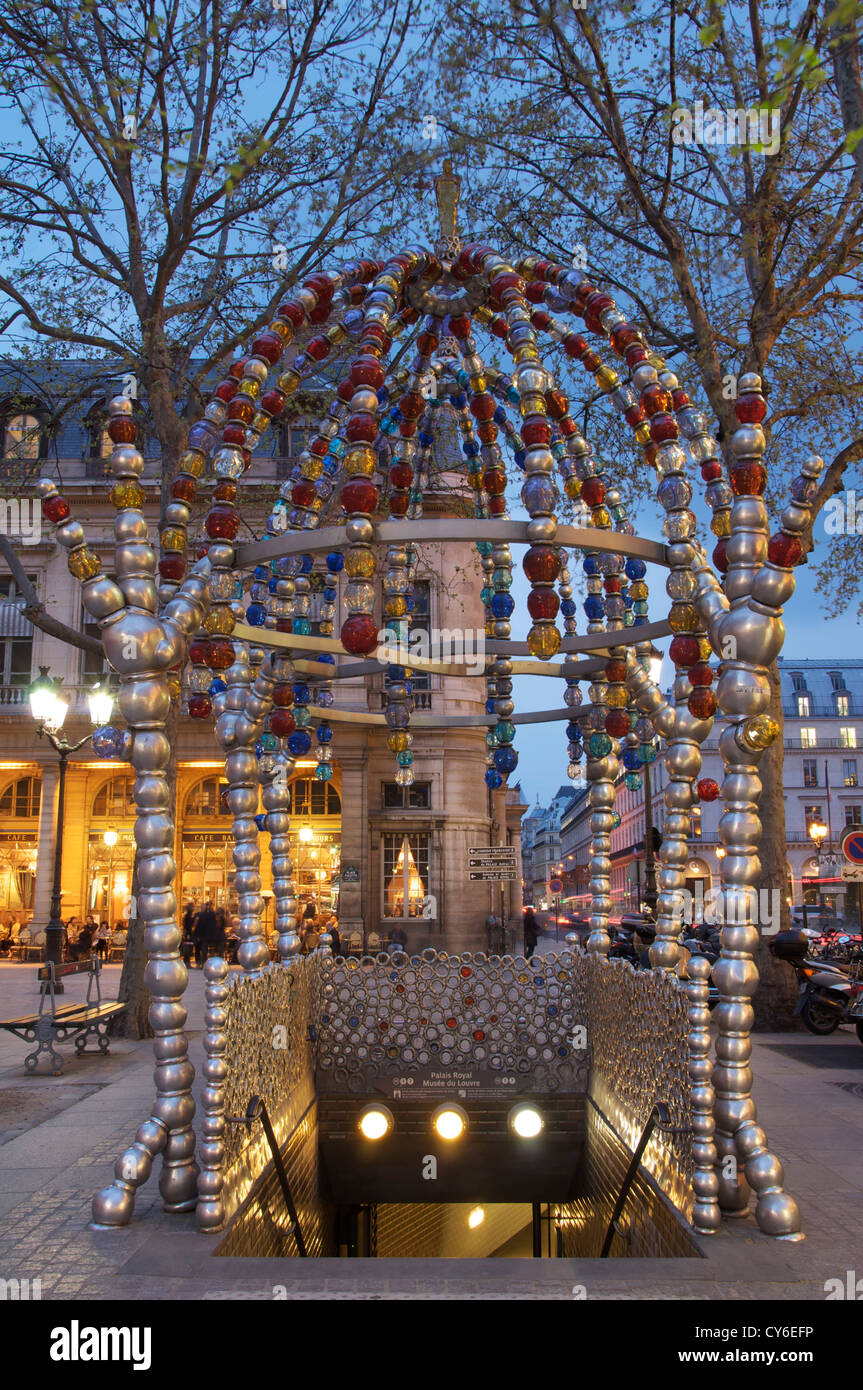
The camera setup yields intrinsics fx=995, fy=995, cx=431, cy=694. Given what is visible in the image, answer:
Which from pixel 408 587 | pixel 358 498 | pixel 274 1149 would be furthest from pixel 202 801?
pixel 358 498

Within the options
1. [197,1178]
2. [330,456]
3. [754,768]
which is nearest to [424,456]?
[330,456]

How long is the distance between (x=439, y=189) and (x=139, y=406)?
8873 mm

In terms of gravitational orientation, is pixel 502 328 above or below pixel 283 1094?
above

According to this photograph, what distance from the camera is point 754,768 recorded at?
212 inches

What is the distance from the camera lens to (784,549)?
4.93 meters

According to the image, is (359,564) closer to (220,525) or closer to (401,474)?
(220,525)

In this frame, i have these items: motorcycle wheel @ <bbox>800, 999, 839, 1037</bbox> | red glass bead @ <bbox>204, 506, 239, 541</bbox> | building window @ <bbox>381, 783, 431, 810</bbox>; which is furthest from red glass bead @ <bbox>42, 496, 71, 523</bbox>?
building window @ <bbox>381, 783, 431, 810</bbox>

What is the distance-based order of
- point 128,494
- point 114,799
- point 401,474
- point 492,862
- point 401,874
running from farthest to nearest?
point 114,799 < point 401,874 < point 492,862 < point 401,474 < point 128,494

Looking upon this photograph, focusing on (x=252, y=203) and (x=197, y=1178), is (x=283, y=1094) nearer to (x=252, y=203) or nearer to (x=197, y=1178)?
(x=197, y=1178)

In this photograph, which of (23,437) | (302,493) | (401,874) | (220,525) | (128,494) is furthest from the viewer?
(401,874)

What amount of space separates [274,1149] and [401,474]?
5335 mm

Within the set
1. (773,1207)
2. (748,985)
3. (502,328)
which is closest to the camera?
(773,1207)

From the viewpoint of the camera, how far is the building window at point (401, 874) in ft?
82.7

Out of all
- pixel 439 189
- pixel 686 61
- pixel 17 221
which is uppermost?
pixel 686 61
